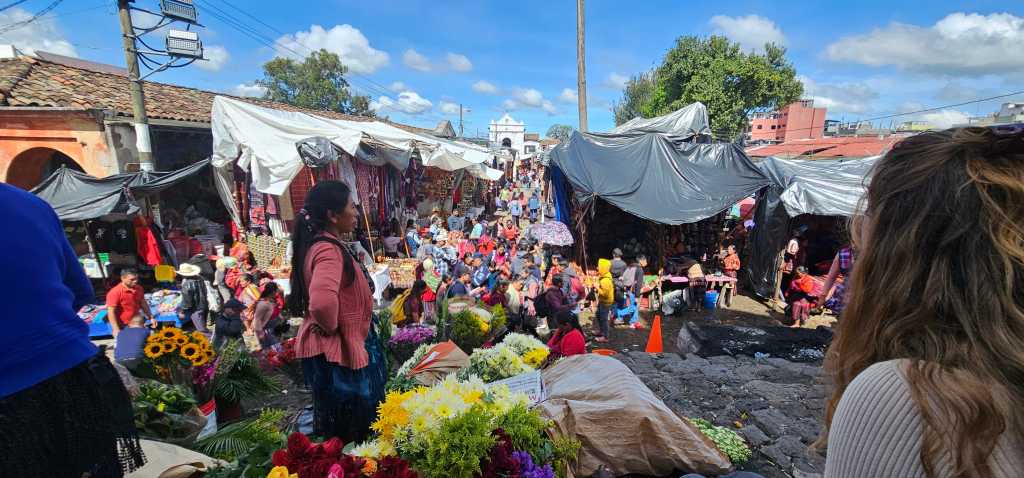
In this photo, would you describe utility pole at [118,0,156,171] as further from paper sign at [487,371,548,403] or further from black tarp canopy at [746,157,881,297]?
black tarp canopy at [746,157,881,297]

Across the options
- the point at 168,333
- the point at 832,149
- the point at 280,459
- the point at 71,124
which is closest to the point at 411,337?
the point at 168,333

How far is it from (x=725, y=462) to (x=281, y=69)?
35.8 m

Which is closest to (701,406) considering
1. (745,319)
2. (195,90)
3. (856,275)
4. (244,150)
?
(856,275)

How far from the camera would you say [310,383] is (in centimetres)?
240

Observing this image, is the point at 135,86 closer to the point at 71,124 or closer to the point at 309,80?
A: the point at 71,124

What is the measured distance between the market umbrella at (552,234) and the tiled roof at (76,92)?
8.03 metres

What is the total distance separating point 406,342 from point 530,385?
168cm

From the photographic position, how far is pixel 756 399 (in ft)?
11.6

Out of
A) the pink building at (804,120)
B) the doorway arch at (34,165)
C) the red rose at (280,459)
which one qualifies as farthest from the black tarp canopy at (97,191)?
the pink building at (804,120)

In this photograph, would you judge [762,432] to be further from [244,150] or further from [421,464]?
[244,150]

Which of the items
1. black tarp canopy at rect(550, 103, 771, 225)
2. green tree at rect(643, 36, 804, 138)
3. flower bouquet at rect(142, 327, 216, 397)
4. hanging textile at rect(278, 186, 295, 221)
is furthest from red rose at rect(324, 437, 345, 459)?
green tree at rect(643, 36, 804, 138)

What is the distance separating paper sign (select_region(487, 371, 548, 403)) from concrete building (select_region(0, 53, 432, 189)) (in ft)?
32.7

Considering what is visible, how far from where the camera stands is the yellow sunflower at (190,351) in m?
2.99

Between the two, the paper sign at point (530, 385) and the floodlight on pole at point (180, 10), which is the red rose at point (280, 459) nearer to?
the paper sign at point (530, 385)
